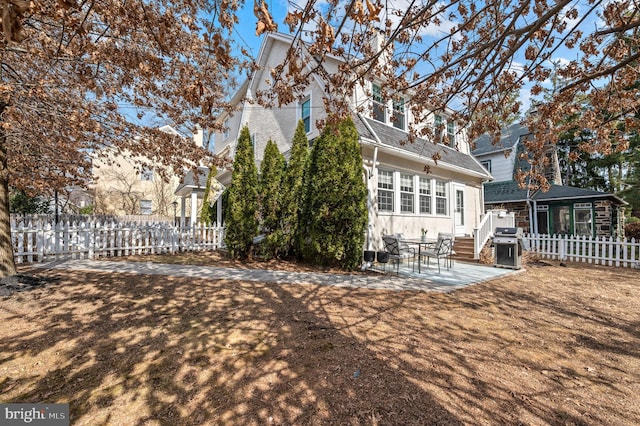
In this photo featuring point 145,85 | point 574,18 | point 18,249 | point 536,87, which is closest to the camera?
point 574,18

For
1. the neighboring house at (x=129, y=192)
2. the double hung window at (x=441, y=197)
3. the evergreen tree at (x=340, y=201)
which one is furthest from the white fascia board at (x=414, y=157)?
the neighboring house at (x=129, y=192)

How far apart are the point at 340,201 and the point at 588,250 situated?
9871 millimetres

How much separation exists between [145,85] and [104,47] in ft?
4.69

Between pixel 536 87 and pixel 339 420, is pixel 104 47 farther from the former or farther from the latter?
pixel 536 87

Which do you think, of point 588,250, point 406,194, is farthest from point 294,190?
point 588,250

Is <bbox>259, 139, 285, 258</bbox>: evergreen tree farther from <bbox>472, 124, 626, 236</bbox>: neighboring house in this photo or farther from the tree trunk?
<bbox>472, 124, 626, 236</bbox>: neighboring house

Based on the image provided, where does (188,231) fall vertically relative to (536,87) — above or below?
below

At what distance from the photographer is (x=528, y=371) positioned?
299cm

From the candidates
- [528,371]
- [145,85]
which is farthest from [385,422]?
[145,85]

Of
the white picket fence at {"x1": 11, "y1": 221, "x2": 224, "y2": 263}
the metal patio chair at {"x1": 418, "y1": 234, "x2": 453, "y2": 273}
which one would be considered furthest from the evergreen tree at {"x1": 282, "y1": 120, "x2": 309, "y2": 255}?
the white picket fence at {"x1": 11, "y1": 221, "x2": 224, "y2": 263}

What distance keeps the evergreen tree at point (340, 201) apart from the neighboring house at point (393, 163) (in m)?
0.89

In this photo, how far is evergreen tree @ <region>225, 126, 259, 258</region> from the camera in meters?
9.00

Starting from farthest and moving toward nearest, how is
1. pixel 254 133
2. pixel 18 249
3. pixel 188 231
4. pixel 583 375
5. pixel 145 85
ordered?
pixel 254 133 < pixel 188 231 < pixel 18 249 < pixel 145 85 < pixel 583 375

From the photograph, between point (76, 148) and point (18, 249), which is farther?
point (18, 249)
